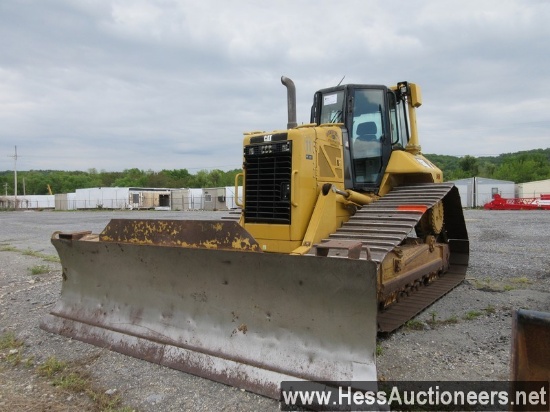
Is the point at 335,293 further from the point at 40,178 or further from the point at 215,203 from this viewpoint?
the point at 40,178

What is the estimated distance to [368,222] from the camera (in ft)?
15.3

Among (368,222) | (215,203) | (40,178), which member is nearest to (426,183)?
(368,222)

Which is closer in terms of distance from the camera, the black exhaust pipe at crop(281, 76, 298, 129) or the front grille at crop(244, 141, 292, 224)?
the front grille at crop(244, 141, 292, 224)

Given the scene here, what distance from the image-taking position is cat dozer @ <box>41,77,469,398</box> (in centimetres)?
330

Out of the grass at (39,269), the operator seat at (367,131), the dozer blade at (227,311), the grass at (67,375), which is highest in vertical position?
the operator seat at (367,131)

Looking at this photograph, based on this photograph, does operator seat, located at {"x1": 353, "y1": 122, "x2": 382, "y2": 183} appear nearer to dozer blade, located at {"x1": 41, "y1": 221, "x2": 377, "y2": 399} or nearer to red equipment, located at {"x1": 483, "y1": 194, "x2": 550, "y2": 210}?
dozer blade, located at {"x1": 41, "y1": 221, "x2": 377, "y2": 399}

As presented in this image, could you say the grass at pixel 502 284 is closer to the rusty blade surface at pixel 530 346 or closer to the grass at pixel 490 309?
the grass at pixel 490 309

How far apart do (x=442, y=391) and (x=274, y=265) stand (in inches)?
61.5

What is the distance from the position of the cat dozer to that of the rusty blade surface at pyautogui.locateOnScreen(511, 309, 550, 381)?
1.10m

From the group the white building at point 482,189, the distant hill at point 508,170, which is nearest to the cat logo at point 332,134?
the white building at point 482,189

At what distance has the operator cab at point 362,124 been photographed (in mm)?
5508

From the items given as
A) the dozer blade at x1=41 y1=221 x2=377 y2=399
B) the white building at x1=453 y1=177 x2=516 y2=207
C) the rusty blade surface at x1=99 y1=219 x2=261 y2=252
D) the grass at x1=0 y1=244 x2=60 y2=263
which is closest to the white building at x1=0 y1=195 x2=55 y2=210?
the white building at x1=453 y1=177 x2=516 y2=207

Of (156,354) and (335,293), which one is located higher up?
(335,293)

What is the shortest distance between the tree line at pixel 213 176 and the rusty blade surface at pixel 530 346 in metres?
53.4
